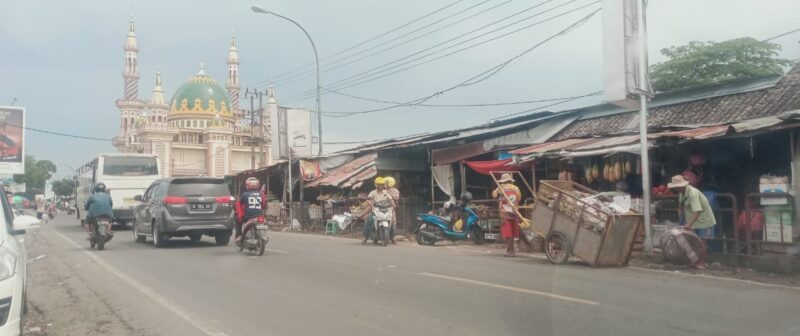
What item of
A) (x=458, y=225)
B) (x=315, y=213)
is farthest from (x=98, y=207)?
(x=315, y=213)

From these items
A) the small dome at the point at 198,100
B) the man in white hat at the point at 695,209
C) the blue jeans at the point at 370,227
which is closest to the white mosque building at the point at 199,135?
the small dome at the point at 198,100

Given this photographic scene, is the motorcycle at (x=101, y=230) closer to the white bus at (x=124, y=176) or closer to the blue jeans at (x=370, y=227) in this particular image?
the blue jeans at (x=370, y=227)

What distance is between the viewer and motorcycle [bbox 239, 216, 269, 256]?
12445mm

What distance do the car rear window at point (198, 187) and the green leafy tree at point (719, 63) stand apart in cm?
2006

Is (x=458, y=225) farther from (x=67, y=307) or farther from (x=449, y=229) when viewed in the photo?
(x=67, y=307)

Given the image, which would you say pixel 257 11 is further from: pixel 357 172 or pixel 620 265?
pixel 620 265

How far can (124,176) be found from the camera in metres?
25.4

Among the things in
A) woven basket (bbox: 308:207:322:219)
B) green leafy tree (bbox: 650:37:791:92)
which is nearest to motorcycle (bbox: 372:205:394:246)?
woven basket (bbox: 308:207:322:219)

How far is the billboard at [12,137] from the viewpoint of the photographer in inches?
1407

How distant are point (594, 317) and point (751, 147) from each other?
7237 millimetres

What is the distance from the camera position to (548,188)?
11.3m

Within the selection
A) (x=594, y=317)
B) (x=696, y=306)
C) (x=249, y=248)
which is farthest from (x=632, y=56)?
(x=249, y=248)

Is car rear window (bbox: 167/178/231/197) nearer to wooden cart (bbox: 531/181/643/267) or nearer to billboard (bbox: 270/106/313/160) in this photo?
wooden cart (bbox: 531/181/643/267)

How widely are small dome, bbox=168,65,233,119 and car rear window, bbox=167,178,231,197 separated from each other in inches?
2043
